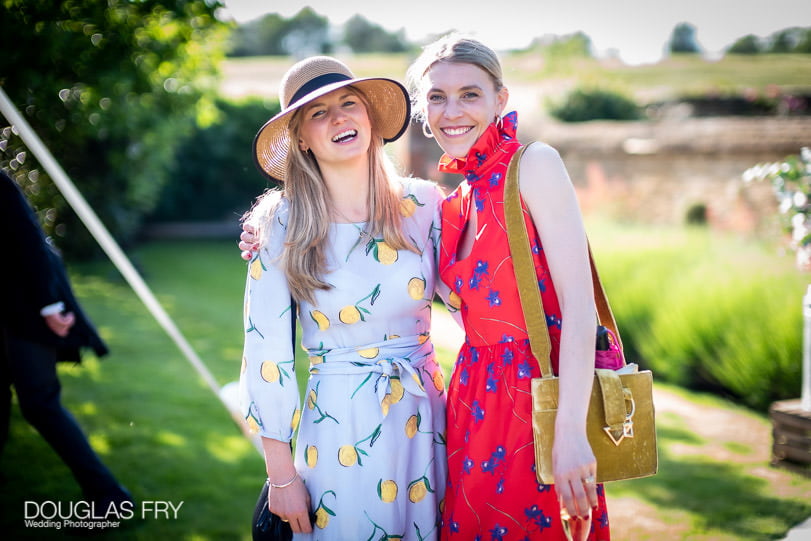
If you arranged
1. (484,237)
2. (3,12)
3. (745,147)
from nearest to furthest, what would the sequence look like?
(484,237)
(3,12)
(745,147)

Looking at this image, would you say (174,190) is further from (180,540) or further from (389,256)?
(389,256)

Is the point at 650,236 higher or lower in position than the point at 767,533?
higher

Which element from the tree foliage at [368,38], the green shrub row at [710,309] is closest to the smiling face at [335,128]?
the green shrub row at [710,309]

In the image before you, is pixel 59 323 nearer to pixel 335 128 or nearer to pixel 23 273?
pixel 23 273

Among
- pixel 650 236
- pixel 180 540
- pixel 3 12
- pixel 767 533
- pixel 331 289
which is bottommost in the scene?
pixel 767 533

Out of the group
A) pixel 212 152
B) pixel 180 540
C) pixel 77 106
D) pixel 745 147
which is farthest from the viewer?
pixel 212 152

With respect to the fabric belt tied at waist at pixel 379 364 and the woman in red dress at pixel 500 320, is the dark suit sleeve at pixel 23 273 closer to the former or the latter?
the fabric belt tied at waist at pixel 379 364

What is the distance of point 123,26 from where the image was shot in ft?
21.2

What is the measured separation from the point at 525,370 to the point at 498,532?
1.61 ft

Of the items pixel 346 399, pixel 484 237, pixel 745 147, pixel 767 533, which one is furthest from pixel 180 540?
pixel 745 147

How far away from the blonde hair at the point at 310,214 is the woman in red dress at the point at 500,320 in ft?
0.76

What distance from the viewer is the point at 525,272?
77.5 inches

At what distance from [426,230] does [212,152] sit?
16020 mm

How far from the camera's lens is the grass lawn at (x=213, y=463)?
3.85 meters
